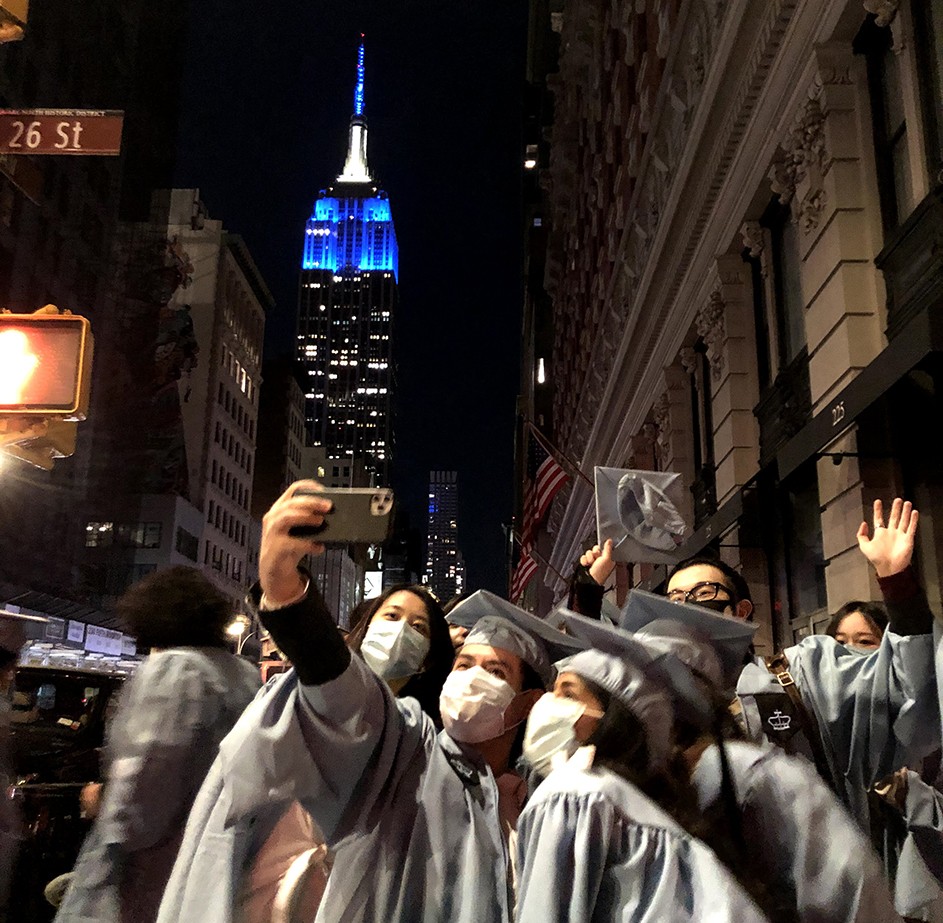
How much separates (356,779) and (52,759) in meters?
5.87

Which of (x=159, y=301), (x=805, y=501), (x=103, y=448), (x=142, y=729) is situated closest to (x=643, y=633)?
(x=142, y=729)

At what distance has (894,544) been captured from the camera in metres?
3.74

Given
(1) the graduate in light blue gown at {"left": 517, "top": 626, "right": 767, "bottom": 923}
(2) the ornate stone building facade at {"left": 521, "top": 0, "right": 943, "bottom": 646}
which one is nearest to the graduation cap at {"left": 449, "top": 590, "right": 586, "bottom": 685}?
(1) the graduate in light blue gown at {"left": 517, "top": 626, "right": 767, "bottom": 923}

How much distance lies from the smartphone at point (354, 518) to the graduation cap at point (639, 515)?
6.56 metres

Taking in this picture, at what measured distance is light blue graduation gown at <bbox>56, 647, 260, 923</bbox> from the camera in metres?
3.57

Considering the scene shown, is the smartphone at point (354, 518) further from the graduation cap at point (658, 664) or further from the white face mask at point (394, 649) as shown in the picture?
the white face mask at point (394, 649)

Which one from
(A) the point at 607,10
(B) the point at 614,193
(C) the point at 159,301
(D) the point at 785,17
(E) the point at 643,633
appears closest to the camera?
(E) the point at 643,633

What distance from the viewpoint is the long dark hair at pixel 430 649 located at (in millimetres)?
3631

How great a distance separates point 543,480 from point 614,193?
30.3 ft

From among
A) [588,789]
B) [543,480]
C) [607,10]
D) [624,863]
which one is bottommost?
[624,863]

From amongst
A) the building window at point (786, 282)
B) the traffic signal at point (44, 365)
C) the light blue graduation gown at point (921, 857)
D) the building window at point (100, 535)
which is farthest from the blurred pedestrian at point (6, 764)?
the building window at point (100, 535)

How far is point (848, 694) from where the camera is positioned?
150 inches

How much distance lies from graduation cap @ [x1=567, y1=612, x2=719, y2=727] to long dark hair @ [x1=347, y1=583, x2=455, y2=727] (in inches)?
35.0

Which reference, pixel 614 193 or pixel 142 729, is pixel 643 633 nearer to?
pixel 142 729
